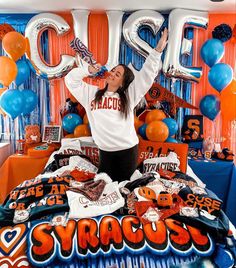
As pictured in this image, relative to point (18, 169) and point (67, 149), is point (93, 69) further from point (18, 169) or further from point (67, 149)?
point (18, 169)

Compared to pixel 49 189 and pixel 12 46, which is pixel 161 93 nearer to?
pixel 12 46

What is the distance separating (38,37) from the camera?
3049 millimetres

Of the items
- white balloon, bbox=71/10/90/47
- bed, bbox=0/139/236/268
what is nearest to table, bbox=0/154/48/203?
bed, bbox=0/139/236/268

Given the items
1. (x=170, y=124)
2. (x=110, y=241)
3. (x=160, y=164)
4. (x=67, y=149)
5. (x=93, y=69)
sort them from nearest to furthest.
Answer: (x=110, y=241) → (x=93, y=69) → (x=160, y=164) → (x=67, y=149) → (x=170, y=124)

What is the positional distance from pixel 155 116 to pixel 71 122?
31.6 inches

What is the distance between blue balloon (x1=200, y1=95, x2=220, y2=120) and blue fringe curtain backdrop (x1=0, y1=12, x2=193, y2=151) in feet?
0.61

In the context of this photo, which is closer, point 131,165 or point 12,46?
point 131,165

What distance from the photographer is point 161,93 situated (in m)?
3.14

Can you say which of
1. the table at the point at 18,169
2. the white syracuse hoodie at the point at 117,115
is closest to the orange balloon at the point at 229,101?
the white syracuse hoodie at the point at 117,115

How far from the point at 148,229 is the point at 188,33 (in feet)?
7.41

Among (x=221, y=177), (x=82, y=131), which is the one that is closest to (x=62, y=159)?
(x=82, y=131)

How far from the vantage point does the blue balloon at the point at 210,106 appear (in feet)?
9.98

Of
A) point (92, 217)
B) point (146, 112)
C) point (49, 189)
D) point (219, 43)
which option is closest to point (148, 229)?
point (92, 217)

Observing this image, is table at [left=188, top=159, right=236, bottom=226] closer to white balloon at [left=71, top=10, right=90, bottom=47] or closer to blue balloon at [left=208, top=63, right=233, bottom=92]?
blue balloon at [left=208, top=63, right=233, bottom=92]
